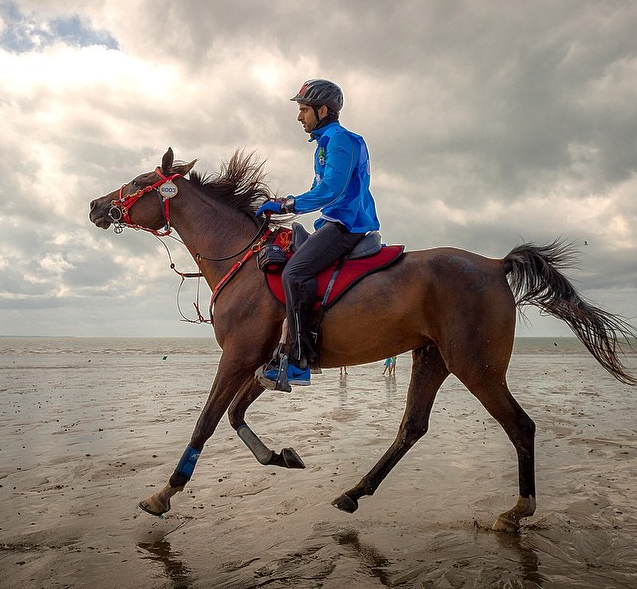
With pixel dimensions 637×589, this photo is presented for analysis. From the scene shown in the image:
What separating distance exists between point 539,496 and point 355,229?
3.22 metres

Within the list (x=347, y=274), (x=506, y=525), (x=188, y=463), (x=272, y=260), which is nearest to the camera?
(x=506, y=525)

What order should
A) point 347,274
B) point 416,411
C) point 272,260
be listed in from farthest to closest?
point 416,411 < point 272,260 < point 347,274

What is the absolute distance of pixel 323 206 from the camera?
4.68m

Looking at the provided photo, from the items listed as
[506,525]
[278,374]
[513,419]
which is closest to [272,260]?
[278,374]

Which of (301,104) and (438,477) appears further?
(438,477)

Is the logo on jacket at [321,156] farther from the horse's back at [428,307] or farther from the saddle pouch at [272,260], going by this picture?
the horse's back at [428,307]

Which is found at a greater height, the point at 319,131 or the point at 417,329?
the point at 319,131

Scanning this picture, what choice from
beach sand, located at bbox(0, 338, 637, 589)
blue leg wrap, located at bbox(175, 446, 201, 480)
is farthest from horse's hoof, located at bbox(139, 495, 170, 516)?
blue leg wrap, located at bbox(175, 446, 201, 480)

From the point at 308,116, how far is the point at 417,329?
7.61ft

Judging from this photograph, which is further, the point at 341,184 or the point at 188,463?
the point at 341,184

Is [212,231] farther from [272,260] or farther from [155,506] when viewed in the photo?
[155,506]

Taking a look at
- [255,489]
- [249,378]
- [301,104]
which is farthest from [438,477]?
[301,104]

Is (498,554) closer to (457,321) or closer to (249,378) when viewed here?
(457,321)

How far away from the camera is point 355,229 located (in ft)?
15.7
